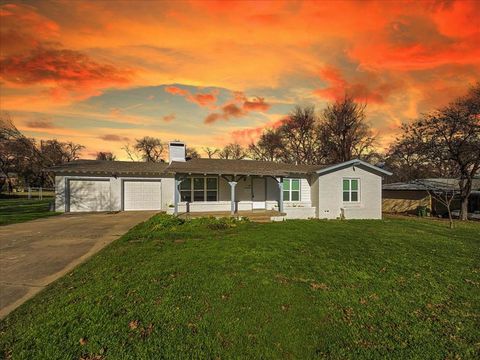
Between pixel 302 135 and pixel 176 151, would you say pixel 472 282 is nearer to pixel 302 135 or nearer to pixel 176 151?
pixel 176 151

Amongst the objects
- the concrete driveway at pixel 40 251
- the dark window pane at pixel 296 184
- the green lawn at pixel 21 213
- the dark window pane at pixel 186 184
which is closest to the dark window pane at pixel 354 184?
the dark window pane at pixel 296 184

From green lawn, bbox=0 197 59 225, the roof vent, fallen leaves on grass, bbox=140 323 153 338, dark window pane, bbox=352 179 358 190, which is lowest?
fallen leaves on grass, bbox=140 323 153 338

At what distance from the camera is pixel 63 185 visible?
1886 centimetres

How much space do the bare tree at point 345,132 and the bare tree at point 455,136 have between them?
35.3 feet

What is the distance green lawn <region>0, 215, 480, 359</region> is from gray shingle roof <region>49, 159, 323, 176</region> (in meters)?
8.04

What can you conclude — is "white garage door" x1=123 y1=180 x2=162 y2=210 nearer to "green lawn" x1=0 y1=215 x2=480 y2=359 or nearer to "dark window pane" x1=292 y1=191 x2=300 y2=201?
"dark window pane" x1=292 y1=191 x2=300 y2=201

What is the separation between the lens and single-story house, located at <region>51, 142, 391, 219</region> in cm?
1658

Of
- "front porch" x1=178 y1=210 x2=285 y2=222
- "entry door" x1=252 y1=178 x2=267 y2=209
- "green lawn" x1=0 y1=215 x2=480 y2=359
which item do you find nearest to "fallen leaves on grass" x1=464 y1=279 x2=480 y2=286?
"green lawn" x1=0 y1=215 x2=480 y2=359

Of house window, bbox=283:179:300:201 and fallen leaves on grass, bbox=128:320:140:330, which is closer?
fallen leaves on grass, bbox=128:320:140:330

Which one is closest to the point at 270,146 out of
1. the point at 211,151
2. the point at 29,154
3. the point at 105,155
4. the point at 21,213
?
the point at 211,151

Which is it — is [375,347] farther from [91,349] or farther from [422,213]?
[422,213]

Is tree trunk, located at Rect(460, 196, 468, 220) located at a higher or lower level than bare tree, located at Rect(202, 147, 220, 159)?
lower

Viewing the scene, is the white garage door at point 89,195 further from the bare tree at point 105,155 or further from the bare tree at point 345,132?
the bare tree at point 105,155

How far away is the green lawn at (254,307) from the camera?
11.7 feet
